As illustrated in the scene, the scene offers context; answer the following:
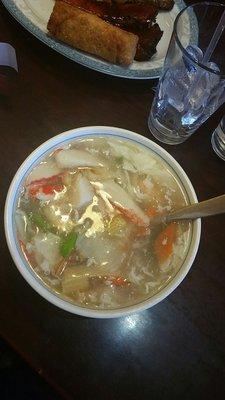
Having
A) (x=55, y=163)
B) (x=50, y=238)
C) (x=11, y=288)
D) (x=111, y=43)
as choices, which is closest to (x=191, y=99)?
(x=111, y=43)

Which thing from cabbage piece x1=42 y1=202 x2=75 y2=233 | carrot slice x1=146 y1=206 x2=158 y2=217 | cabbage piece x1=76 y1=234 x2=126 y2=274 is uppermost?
carrot slice x1=146 y1=206 x2=158 y2=217

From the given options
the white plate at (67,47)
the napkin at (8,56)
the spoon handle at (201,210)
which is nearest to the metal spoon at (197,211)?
the spoon handle at (201,210)

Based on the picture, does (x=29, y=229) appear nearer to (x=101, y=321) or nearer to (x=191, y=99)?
(x=101, y=321)

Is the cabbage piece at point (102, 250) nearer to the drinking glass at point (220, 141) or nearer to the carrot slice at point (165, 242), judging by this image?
the carrot slice at point (165, 242)

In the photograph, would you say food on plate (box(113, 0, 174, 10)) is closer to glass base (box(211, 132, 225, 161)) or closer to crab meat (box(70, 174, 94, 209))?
glass base (box(211, 132, 225, 161))

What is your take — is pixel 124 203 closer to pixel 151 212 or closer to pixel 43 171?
pixel 151 212

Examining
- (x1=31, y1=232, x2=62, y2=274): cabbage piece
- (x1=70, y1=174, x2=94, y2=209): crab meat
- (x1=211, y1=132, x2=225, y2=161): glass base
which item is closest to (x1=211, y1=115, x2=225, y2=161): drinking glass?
(x1=211, y1=132, x2=225, y2=161): glass base

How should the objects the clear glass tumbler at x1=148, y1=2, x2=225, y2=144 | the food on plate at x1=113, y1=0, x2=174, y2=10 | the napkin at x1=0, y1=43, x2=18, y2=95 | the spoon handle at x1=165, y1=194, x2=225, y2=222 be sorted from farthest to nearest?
the food on plate at x1=113, y1=0, x2=174, y2=10 → the napkin at x1=0, y1=43, x2=18, y2=95 → the clear glass tumbler at x1=148, y1=2, x2=225, y2=144 → the spoon handle at x1=165, y1=194, x2=225, y2=222
